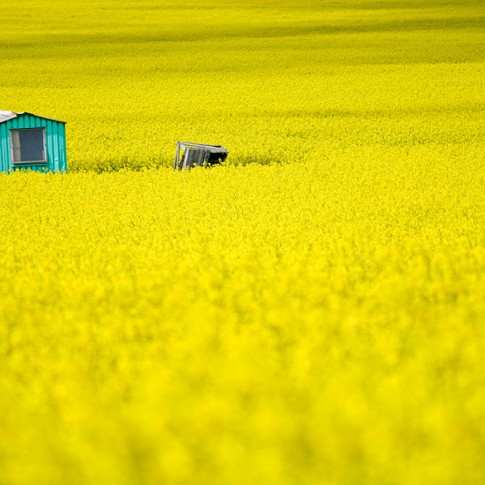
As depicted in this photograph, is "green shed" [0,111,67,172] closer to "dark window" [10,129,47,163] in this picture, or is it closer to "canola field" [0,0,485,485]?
"dark window" [10,129,47,163]

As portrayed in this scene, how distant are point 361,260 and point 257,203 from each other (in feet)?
23.8

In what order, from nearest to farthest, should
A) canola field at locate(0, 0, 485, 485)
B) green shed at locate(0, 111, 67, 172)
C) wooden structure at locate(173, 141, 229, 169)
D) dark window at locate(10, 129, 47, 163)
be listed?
1. canola field at locate(0, 0, 485, 485)
2. wooden structure at locate(173, 141, 229, 169)
3. green shed at locate(0, 111, 67, 172)
4. dark window at locate(10, 129, 47, 163)

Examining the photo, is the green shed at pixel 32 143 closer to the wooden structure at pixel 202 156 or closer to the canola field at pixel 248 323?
the canola field at pixel 248 323

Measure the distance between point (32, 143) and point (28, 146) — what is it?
0.14 m

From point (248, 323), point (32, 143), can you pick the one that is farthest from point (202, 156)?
point (248, 323)

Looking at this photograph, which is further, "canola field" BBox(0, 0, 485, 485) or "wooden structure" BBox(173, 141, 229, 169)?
"wooden structure" BBox(173, 141, 229, 169)

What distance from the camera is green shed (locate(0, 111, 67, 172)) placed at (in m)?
22.2

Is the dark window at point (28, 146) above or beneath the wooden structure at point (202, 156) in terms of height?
above

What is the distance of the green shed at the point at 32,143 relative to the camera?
22203 millimetres

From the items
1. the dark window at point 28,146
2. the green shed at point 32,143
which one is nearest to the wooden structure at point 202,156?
the green shed at point 32,143

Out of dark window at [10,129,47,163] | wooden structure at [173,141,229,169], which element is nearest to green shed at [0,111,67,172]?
dark window at [10,129,47,163]

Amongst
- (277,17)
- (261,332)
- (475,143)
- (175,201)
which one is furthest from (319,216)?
(277,17)

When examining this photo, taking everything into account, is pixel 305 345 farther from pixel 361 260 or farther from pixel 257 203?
pixel 257 203

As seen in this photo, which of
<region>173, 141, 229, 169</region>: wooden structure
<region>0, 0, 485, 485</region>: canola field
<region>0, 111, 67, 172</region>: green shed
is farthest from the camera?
<region>0, 111, 67, 172</region>: green shed
